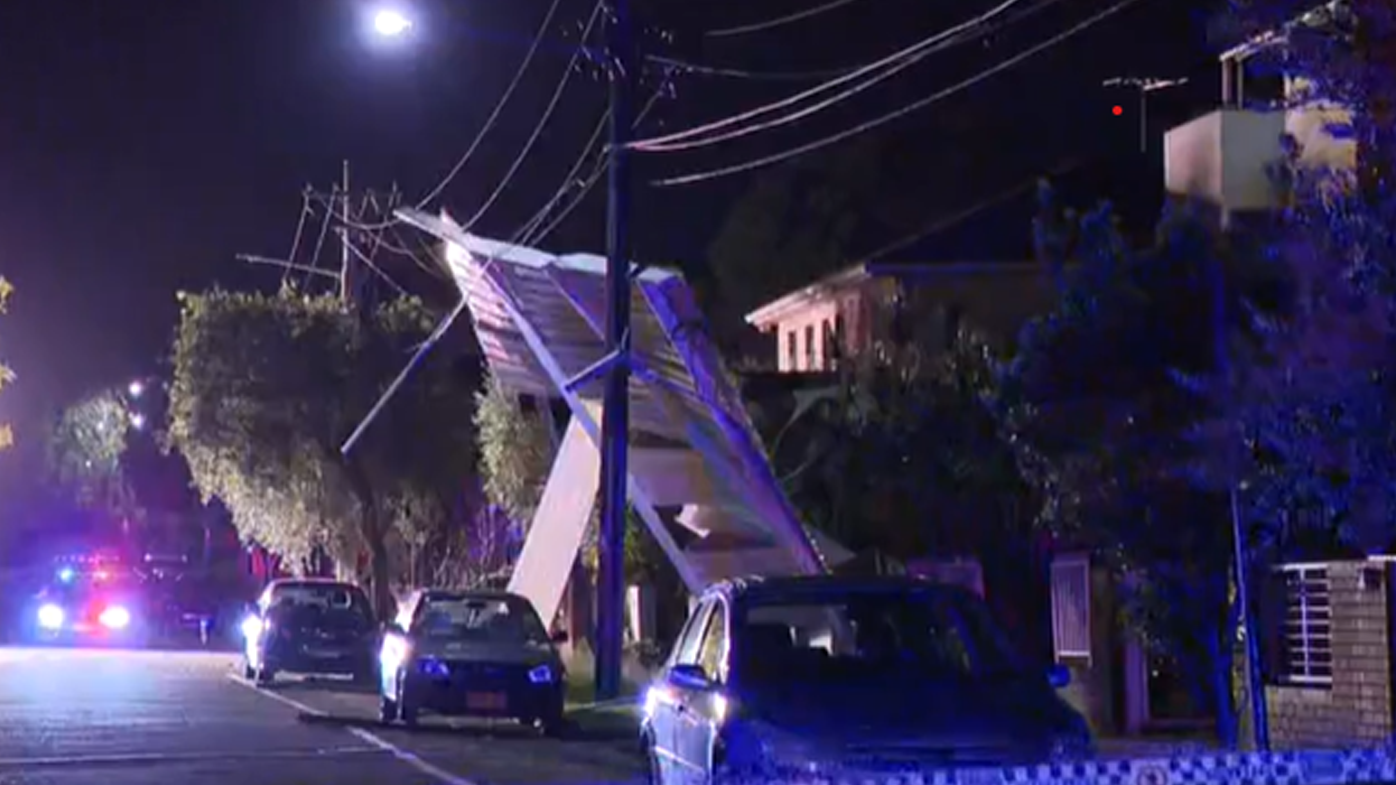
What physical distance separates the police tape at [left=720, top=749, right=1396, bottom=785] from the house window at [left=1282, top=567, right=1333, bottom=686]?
9667 mm

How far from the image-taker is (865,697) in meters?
12.8

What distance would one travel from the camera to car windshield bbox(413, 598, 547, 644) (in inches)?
1073

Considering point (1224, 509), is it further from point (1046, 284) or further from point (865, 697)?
point (865, 697)

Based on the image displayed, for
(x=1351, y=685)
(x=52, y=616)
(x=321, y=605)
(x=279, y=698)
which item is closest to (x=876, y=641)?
(x=1351, y=685)

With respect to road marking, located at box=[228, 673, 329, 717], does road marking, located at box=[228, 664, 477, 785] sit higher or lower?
lower

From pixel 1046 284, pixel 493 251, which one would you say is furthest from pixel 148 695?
pixel 1046 284

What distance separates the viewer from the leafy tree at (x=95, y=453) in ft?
271

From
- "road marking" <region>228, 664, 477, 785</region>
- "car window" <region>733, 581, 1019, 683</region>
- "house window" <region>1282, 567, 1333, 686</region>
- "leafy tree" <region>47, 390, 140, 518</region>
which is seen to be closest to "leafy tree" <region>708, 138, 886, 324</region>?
"leafy tree" <region>47, 390, 140, 518</region>

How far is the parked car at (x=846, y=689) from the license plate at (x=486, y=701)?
1123 centimetres

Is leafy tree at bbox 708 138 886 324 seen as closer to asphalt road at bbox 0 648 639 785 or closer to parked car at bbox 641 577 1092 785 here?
asphalt road at bbox 0 648 639 785

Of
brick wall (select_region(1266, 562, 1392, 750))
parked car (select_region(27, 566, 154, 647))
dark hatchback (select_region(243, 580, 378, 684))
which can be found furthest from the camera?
parked car (select_region(27, 566, 154, 647))

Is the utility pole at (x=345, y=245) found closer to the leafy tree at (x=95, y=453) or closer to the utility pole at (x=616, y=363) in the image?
the utility pole at (x=616, y=363)

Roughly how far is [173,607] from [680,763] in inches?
1881

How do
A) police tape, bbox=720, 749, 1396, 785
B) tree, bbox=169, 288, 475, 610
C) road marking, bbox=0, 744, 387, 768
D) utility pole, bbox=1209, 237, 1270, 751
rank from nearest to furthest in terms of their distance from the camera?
police tape, bbox=720, 749, 1396, 785, utility pole, bbox=1209, 237, 1270, 751, road marking, bbox=0, 744, 387, 768, tree, bbox=169, 288, 475, 610
